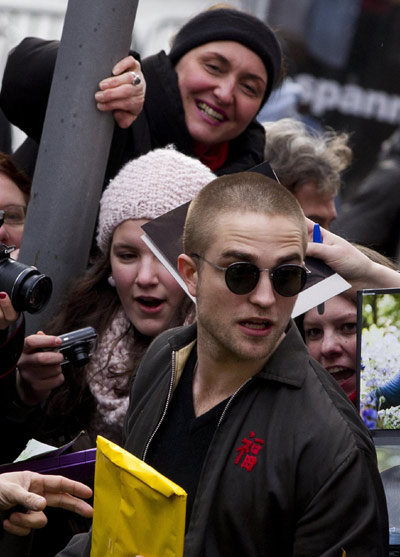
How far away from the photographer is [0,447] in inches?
132

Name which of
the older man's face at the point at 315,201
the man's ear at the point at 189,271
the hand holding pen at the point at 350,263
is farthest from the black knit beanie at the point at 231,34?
the man's ear at the point at 189,271

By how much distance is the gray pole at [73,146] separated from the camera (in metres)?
3.73

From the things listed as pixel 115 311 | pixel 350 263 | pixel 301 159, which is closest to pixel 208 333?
pixel 350 263

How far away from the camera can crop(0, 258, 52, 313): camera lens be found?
3.15 metres

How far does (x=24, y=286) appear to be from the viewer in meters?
3.15

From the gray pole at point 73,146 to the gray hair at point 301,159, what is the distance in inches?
43.9

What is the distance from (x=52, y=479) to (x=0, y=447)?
59 centimetres

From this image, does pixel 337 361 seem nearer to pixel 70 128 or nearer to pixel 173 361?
pixel 173 361

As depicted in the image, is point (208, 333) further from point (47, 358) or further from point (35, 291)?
point (47, 358)

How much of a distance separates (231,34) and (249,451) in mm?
2081

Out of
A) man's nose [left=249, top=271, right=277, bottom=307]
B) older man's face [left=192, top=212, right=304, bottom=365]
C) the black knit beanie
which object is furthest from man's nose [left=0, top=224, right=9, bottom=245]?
man's nose [left=249, top=271, right=277, bottom=307]

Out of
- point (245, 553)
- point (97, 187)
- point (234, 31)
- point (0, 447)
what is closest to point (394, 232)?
point (234, 31)

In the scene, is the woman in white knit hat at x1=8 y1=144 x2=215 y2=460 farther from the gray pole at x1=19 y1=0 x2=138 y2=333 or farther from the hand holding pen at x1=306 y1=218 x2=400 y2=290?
the hand holding pen at x1=306 y1=218 x2=400 y2=290

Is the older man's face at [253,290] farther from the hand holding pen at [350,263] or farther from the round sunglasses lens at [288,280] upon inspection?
the hand holding pen at [350,263]
